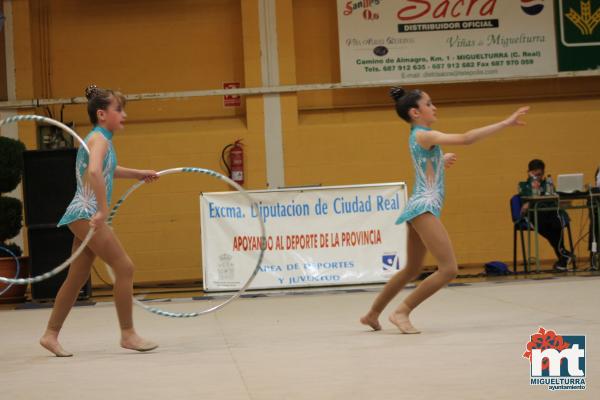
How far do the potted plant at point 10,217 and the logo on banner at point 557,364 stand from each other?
834cm

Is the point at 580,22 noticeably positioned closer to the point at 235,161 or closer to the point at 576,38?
the point at 576,38

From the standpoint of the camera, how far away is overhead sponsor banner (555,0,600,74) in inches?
535

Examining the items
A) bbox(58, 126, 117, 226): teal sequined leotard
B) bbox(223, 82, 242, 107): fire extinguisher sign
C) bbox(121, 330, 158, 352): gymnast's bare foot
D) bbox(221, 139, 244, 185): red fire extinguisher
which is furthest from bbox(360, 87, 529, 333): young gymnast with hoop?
bbox(223, 82, 242, 107): fire extinguisher sign

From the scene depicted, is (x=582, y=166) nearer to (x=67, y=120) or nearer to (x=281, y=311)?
(x=281, y=311)

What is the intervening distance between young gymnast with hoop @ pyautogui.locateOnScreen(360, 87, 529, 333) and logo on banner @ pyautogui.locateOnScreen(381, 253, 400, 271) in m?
4.26

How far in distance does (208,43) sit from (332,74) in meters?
2.06

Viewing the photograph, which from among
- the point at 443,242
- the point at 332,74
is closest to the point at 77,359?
the point at 443,242

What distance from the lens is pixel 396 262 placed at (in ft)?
34.4

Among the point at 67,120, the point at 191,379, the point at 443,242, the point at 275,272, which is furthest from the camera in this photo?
the point at 67,120

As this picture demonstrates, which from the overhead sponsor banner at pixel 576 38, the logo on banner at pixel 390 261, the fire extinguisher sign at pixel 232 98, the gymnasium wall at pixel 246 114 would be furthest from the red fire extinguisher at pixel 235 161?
the overhead sponsor banner at pixel 576 38

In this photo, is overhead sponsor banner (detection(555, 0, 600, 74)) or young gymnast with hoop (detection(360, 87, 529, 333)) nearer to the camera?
young gymnast with hoop (detection(360, 87, 529, 333))

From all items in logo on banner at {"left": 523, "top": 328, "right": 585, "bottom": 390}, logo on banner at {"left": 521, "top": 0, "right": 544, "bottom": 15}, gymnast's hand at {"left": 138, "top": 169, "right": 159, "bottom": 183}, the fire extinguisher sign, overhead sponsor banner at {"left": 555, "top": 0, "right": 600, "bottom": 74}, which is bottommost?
logo on banner at {"left": 523, "top": 328, "right": 585, "bottom": 390}

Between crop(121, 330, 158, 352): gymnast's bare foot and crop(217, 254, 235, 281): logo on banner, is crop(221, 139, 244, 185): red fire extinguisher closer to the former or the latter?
crop(217, 254, 235, 281): logo on banner

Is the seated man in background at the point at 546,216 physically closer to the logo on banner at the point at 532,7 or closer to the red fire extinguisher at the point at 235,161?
the logo on banner at the point at 532,7
